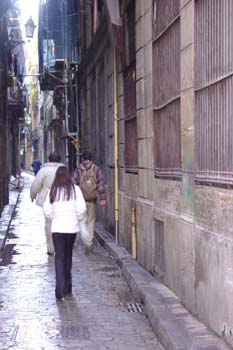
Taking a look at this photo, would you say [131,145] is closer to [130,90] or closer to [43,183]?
[130,90]

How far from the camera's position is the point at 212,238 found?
6.38m

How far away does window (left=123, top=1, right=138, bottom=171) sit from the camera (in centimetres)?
1190

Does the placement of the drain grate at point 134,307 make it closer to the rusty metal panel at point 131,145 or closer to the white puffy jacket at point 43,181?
the rusty metal panel at point 131,145

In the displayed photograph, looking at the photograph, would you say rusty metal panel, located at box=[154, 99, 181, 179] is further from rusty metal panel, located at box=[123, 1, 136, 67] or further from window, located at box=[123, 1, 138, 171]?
rusty metal panel, located at box=[123, 1, 136, 67]

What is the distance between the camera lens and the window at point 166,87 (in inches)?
328

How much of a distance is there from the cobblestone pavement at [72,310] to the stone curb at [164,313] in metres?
0.14

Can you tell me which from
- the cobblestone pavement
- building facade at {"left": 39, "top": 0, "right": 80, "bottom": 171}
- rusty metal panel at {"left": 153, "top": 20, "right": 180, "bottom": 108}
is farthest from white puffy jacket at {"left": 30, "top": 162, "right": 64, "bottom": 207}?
building facade at {"left": 39, "top": 0, "right": 80, "bottom": 171}

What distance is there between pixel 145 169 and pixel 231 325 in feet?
16.0

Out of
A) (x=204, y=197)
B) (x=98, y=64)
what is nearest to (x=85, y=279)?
(x=204, y=197)

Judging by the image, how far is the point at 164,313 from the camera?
745cm

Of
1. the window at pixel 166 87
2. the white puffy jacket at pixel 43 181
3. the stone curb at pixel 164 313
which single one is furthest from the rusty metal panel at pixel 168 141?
the white puffy jacket at pixel 43 181

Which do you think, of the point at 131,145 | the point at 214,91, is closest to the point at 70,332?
the point at 214,91

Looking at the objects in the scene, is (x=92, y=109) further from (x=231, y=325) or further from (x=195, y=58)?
(x=231, y=325)

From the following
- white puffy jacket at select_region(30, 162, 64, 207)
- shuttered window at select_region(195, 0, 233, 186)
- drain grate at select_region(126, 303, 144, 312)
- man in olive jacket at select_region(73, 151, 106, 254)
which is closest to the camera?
Result: shuttered window at select_region(195, 0, 233, 186)
